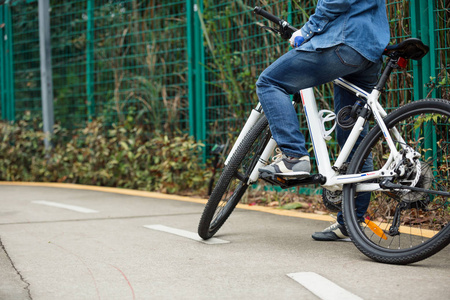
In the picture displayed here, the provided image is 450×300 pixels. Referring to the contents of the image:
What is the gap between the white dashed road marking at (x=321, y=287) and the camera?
8.27 feet

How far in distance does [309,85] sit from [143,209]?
2.60 metres

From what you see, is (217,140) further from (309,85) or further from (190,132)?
(309,85)

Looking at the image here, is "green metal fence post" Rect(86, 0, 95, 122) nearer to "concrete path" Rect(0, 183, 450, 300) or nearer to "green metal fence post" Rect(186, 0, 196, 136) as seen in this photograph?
"green metal fence post" Rect(186, 0, 196, 136)

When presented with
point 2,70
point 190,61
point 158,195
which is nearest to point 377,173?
point 158,195

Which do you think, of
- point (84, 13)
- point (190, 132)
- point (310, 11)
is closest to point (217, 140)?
point (190, 132)

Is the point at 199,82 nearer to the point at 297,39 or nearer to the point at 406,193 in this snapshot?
the point at 297,39

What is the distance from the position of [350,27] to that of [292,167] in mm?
811

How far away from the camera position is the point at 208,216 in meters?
3.71

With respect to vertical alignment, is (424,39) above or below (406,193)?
above

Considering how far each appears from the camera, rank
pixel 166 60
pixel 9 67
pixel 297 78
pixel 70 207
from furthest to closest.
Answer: pixel 9 67 < pixel 166 60 < pixel 70 207 < pixel 297 78

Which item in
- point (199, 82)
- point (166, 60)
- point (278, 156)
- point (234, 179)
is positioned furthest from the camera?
point (166, 60)

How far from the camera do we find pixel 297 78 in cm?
334

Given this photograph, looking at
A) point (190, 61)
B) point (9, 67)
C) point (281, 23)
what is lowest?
point (281, 23)

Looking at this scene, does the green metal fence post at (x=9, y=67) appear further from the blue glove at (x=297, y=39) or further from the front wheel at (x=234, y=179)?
the blue glove at (x=297, y=39)
